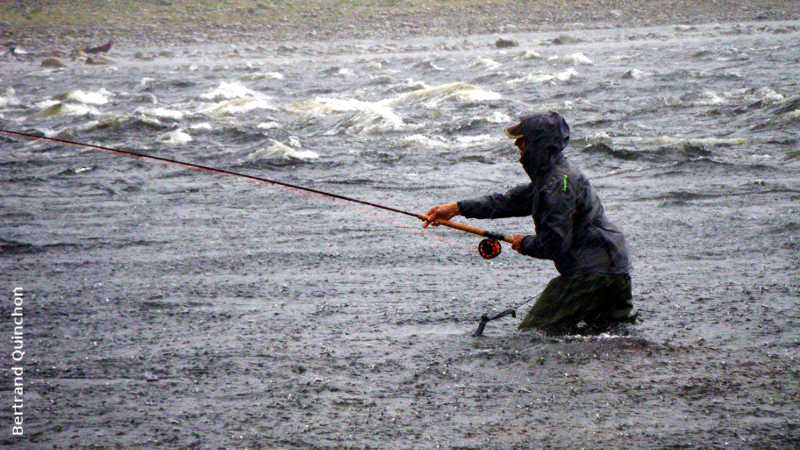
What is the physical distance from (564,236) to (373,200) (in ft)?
14.0

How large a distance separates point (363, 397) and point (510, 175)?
5673mm

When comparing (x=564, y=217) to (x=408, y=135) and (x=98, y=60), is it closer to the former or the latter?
(x=408, y=135)

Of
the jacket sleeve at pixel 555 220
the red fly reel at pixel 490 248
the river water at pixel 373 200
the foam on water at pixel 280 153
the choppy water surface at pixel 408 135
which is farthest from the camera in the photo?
the foam on water at pixel 280 153

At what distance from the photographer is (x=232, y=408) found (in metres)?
4.18

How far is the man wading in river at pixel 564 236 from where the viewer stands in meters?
4.56

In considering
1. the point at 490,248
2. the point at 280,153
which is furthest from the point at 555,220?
the point at 280,153

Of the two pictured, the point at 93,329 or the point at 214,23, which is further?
the point at 214,23

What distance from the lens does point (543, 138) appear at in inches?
181

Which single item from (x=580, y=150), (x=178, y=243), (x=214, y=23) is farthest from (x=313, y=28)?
(x=178, y=243)

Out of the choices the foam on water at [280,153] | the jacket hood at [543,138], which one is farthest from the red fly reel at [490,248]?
the foam on water at [280,153]

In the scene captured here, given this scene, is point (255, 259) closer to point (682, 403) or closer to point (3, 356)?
point (3, 356)

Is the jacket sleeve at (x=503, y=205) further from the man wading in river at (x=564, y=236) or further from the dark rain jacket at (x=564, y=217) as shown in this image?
the dark rain jacket at (x=564, y=217)

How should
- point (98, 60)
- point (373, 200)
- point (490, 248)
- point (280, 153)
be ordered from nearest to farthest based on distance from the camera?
1. point (490, 248)
2. point (373, 200)
3. point (280, 153)
4. point (98, 60)

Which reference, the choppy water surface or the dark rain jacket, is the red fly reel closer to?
the dark rain jacket
